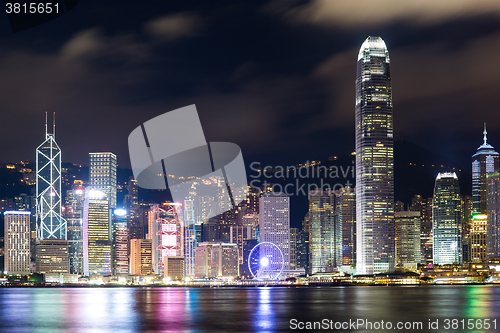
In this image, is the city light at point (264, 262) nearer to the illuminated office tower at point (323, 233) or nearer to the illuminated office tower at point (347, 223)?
the illuminated office tower at point (323, 233)

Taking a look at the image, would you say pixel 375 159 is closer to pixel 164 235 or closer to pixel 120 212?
pixel 164 235

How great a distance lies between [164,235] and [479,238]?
253 feet

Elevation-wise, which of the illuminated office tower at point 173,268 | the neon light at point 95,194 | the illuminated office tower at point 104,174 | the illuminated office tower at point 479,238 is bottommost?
the illuminated office tower at point 173,268

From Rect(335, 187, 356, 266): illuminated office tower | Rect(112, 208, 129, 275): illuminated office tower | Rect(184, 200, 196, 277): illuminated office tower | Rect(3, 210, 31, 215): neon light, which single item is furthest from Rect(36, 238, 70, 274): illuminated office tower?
Rect(335, 187, 356, 266): illuminated office tower

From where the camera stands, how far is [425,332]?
134 ft

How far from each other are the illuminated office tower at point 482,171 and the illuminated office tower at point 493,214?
4.24 m

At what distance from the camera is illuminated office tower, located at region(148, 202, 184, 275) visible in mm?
165625

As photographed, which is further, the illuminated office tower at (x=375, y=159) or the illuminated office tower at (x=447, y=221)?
the illuminated office tower at (x=447, y=221)

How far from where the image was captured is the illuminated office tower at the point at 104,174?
183 m

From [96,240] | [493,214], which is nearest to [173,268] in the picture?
[96,240]

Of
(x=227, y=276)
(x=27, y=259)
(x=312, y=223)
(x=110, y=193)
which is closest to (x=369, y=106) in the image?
(x=312, y=223)

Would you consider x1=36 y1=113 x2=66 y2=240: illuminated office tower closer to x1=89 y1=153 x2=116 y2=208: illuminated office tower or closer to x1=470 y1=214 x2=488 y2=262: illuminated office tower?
x1=89 y1=153 x2=116 y2=208: illuminated office tower

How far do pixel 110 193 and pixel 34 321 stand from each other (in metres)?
134

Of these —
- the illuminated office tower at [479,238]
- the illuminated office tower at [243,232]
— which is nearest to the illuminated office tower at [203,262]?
the illuminated office tower at [243,232]
